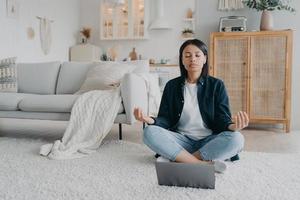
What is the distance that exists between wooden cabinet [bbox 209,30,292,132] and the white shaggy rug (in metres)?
1.29

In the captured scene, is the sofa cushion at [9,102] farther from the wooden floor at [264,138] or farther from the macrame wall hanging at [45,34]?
the macrame wall hanging at [45,34]

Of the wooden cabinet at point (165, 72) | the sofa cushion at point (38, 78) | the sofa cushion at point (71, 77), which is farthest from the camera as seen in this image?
the wooden cabinet at point (165, 72)

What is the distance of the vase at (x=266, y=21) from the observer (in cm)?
387

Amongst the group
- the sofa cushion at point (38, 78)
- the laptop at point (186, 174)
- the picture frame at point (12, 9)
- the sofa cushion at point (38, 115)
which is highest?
the picture frame at point (12, 9)

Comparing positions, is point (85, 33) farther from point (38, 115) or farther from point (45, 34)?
point (38, 115)

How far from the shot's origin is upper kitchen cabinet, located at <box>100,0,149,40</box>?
6980 millimetres

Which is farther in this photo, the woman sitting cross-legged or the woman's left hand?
the woman sitting cross-legged

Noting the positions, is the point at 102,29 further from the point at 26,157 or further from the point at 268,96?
the point at 26,157

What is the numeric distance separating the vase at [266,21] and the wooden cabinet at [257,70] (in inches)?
3.0

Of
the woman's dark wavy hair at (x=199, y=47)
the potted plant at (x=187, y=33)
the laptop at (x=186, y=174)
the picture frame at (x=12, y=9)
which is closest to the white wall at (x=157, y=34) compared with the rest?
the potted plant at (x=187, y=33)

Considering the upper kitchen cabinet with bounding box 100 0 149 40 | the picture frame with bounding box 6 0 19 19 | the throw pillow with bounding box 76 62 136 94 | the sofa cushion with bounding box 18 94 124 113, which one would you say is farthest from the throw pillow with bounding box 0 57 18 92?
the upper kitchen cabinet with bounding box 100 0 149 40

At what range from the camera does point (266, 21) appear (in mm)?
3873

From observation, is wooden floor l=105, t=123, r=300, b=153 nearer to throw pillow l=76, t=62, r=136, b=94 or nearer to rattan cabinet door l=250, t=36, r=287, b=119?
rattan cabinet door l=250, t=36, r=287, b=119

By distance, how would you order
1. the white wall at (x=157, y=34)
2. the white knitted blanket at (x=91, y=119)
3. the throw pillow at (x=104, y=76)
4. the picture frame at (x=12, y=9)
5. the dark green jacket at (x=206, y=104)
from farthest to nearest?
the white wall at (x=157, y=34) < the picture frame at (x=12, y=9) < the throw pillow at (x=104, y=76) < the white knitted blanket at (x=91, y=119) < the dark green jacket at (x=206, y=104)
